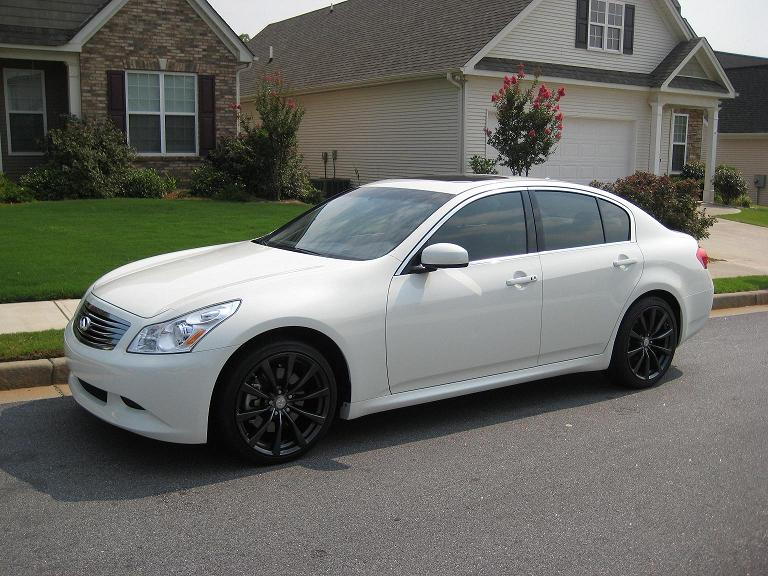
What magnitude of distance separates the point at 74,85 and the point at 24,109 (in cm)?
153

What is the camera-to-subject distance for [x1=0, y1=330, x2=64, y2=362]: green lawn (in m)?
6.40

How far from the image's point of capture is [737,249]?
1600 cm

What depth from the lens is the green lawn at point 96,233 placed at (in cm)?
926

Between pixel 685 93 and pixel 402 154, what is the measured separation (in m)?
8.67

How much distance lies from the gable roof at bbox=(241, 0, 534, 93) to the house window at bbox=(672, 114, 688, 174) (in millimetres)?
8763

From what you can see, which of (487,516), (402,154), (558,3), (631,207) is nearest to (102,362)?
(487,516)

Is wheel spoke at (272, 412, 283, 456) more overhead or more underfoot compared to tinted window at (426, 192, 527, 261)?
more underfoot

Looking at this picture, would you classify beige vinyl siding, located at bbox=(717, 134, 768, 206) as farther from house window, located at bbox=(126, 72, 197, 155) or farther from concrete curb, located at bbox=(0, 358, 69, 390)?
concrete curb, located at bbox=(0, 358, 69, 390)

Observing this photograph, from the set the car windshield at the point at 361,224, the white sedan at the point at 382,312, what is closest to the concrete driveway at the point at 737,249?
the white sedan at the point at 382,312

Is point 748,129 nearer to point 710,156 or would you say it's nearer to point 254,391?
point 710,156

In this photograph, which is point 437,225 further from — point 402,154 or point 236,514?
point 402,154

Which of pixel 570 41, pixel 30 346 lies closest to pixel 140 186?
pixel 570 41

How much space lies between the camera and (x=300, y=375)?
493cm

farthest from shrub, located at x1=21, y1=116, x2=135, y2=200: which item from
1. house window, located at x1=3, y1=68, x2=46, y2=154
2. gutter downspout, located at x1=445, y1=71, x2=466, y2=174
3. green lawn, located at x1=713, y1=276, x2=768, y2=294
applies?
green lawn, located at x1=713, y1=276, x2=768, y2=294
